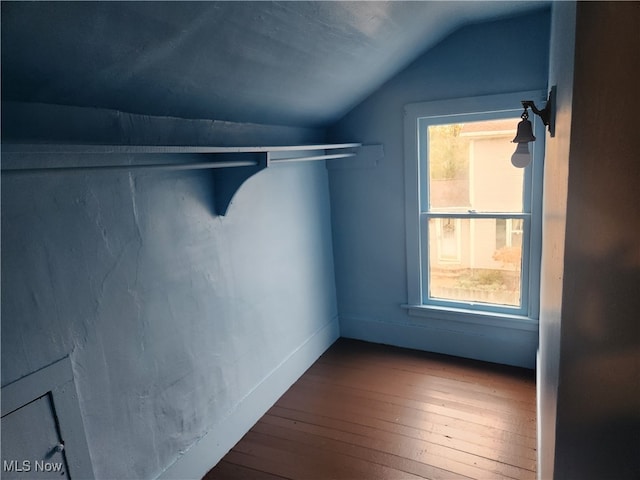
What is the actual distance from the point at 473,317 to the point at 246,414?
1.75m

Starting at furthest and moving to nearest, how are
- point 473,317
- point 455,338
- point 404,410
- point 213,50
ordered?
1. point 455,338
2. point 473,317
3. point 404,410
4. point 213,50

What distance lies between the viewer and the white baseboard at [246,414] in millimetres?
1968

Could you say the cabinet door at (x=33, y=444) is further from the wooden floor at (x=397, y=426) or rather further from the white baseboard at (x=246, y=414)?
the wooden floor at (x=397, y=426)

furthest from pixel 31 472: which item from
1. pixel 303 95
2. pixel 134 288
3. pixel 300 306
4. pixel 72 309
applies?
pixel 303 95

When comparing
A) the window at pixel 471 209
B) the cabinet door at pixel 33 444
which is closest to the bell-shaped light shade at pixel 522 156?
the window at pixel 471 209

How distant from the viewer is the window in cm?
270

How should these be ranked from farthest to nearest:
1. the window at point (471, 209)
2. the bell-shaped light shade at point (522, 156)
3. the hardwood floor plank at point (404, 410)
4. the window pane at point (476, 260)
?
the window pane at point (476, 260) → the window at point (471, 209) → the hardwood floor plank at point (404, 410) → the bell-shaped light shade at point (522, 156)

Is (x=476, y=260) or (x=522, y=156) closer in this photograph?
(x=522, y=156)

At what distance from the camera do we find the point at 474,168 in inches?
112

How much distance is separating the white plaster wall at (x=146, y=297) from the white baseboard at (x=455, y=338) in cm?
93

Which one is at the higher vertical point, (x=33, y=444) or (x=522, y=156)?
(x=522, y=156)

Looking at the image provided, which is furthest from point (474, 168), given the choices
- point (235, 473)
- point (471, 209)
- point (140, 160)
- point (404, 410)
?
point (235, 473)

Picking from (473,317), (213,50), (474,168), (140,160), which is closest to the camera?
(213,50)

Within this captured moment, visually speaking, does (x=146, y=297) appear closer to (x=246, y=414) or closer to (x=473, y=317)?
(x=246, y=414)
